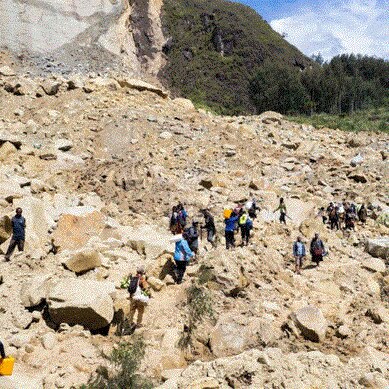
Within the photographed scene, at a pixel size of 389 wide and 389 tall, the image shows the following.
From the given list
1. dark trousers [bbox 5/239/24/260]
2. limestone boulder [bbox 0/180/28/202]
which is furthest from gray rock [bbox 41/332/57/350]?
limestone boulder [bbox 0/180/28/202]

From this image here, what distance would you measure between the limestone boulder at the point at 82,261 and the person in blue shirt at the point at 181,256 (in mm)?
1670

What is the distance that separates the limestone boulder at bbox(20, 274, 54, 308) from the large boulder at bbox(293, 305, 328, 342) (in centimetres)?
433

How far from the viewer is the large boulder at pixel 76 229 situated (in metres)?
10.5

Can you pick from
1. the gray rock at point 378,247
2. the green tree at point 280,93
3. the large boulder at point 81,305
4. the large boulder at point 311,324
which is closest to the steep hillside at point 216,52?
the green tree at point 280,93

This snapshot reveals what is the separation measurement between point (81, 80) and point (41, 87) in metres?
2.20

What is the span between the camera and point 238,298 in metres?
8.47

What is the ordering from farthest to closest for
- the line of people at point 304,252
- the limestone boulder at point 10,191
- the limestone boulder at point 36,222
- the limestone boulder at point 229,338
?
the limestone boulder at point 10,191 < the line of people at point 304,252 < the limestone boulder at point 36,222 < the limestone boulder at point 229,338

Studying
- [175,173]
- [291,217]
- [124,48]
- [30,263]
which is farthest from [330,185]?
[124,48]

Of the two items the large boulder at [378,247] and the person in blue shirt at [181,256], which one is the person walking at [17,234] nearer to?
the person in blue shirt at [181,256]

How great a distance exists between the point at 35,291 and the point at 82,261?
4.33 ft

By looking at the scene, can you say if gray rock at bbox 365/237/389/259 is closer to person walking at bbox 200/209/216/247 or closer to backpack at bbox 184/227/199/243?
person walking at bbox 200/209/216/247

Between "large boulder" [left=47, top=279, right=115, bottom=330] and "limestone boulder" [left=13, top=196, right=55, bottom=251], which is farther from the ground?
"limestone boulder" [left=13, top=196, right=55, bottom=251]

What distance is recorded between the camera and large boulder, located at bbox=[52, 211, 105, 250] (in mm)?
10492

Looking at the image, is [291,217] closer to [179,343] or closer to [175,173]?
[175,173]
